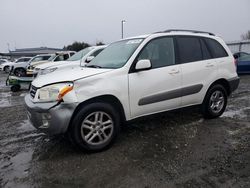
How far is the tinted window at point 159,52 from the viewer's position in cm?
413

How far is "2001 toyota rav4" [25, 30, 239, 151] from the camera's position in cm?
342

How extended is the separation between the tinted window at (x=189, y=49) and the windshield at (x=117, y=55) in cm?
87

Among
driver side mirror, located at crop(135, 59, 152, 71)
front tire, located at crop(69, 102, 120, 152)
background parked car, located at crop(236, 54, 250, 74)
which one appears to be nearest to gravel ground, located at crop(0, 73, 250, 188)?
front tire, located at crop(69, 102, 120, 152)

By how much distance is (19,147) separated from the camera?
4.04 meters

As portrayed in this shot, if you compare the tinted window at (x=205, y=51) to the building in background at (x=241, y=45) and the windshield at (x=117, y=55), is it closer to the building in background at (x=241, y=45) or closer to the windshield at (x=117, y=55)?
the windshield at (x=117, y=55)

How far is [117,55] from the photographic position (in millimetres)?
4324

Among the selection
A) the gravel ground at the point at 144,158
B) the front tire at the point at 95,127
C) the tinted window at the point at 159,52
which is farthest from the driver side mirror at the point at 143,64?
the gravel ground at the point at 144,158

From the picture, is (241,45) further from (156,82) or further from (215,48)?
(156,82)

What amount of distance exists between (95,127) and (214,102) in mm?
2851

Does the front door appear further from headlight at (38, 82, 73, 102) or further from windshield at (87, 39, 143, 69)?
headlight at (38, 82, 73, 102)

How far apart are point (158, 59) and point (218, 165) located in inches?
79.1

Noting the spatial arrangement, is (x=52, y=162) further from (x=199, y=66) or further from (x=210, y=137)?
(x=199, y=66)

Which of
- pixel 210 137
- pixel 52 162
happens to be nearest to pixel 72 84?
pixel 52 162

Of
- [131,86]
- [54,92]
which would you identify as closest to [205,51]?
[131,86]
